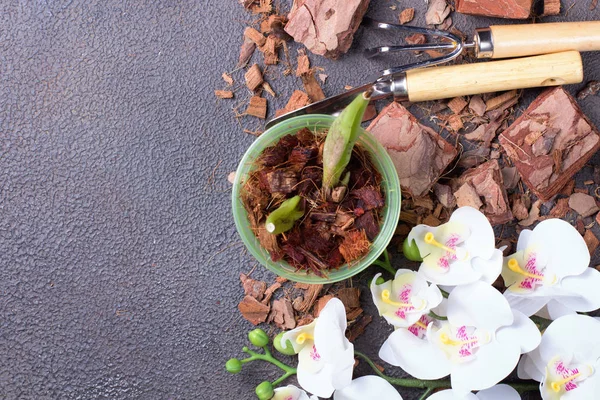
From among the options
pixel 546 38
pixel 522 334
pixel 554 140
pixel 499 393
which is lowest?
pixel 499 393

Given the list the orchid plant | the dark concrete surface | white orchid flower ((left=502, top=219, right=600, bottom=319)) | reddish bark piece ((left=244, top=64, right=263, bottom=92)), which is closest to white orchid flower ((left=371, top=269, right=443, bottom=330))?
the orchid plant

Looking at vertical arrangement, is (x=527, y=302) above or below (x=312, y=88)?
below

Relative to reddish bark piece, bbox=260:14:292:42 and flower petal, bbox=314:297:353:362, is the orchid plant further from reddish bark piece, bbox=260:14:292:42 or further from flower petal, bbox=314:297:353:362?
reddish bark piece, bbox=260:14:292:42

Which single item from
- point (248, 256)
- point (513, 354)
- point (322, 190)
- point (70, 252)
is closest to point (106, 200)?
point (70, 252)

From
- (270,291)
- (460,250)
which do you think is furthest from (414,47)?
(270,291)

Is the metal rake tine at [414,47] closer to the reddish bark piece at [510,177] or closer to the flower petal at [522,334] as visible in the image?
the reddish bark piece at [510,177]

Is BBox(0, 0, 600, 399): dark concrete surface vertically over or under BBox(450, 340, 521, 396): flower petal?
over

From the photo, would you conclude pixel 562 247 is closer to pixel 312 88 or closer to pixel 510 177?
pixel 510 177

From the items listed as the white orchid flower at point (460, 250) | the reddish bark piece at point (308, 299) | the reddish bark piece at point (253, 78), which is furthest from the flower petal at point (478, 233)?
the reddish bark piece at point (253, 78)
